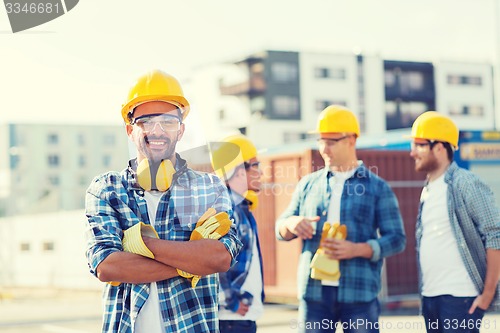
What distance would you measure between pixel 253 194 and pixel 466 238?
1445mm

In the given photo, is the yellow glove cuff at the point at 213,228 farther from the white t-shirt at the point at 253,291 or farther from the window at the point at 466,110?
the window at the point at 466,110

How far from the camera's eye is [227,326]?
5430 millimetres

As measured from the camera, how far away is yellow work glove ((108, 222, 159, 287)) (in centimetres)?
349

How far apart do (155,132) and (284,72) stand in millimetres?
69125

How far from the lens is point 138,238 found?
11.5 feet

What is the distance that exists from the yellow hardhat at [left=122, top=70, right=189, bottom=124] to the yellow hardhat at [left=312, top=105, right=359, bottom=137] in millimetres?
2513

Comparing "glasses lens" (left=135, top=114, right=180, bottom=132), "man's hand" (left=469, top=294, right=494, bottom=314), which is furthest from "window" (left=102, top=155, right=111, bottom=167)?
"glasses lens" (left=135, top=114, right=180, bottom=132)

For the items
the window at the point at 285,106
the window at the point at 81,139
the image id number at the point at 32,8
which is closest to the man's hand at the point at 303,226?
the image id number at the point at 32,8

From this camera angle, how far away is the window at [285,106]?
2830 inches

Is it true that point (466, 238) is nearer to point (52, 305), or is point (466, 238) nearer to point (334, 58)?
point (52, 305)

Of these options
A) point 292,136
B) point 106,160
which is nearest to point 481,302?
point 292,136

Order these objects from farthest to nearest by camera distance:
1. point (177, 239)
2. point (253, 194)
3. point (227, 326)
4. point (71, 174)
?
point (71, 174)
point (253, 194)
point (227, 326)
point (177, 239)

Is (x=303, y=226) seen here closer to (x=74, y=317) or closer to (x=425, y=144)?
(x=425, y=144)

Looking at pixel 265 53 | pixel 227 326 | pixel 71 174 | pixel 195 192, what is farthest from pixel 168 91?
pixel 71 174
